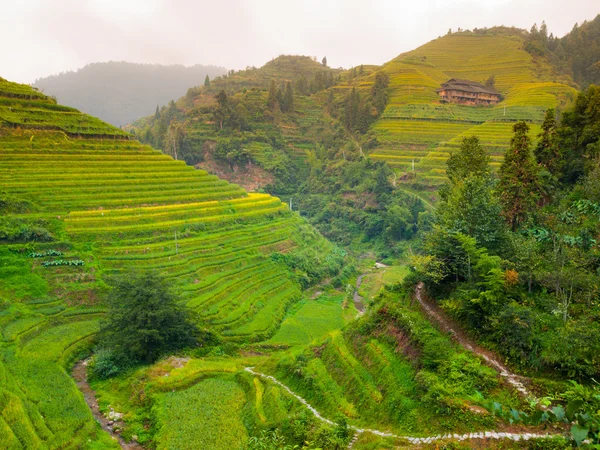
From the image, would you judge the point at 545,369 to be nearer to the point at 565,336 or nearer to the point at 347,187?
the point at 565,336

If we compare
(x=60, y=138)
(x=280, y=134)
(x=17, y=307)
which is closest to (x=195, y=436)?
(x=17, y=307)

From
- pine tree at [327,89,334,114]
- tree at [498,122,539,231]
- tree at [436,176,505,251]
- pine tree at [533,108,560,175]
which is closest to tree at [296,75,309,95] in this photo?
pine tree at [327,89,334,114]

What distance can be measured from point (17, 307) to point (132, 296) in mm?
8517

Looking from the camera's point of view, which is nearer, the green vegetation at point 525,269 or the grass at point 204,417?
the green vegetation at point 525,269

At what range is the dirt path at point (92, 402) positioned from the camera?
16266 mm

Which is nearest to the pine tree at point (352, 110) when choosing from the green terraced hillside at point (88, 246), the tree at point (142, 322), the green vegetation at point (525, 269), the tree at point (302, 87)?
the tree at point (302, 87)

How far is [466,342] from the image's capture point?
15305 mm

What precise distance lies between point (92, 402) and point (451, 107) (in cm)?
7597

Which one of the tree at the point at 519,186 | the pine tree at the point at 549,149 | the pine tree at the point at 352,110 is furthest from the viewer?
the pine tree at the point at 352,110

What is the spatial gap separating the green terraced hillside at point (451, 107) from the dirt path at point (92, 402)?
49.9m

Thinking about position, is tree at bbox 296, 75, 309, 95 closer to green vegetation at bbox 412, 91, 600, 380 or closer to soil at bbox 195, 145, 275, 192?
soil at bbox 195, 145, 275, 192

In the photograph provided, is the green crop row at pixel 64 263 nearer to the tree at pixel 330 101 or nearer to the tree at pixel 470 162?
the tree at pixel 470 162

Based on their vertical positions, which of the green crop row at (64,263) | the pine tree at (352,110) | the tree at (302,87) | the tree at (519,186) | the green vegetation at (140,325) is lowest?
the green vegetation at (140,325)

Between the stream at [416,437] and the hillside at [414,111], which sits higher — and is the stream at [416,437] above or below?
below
